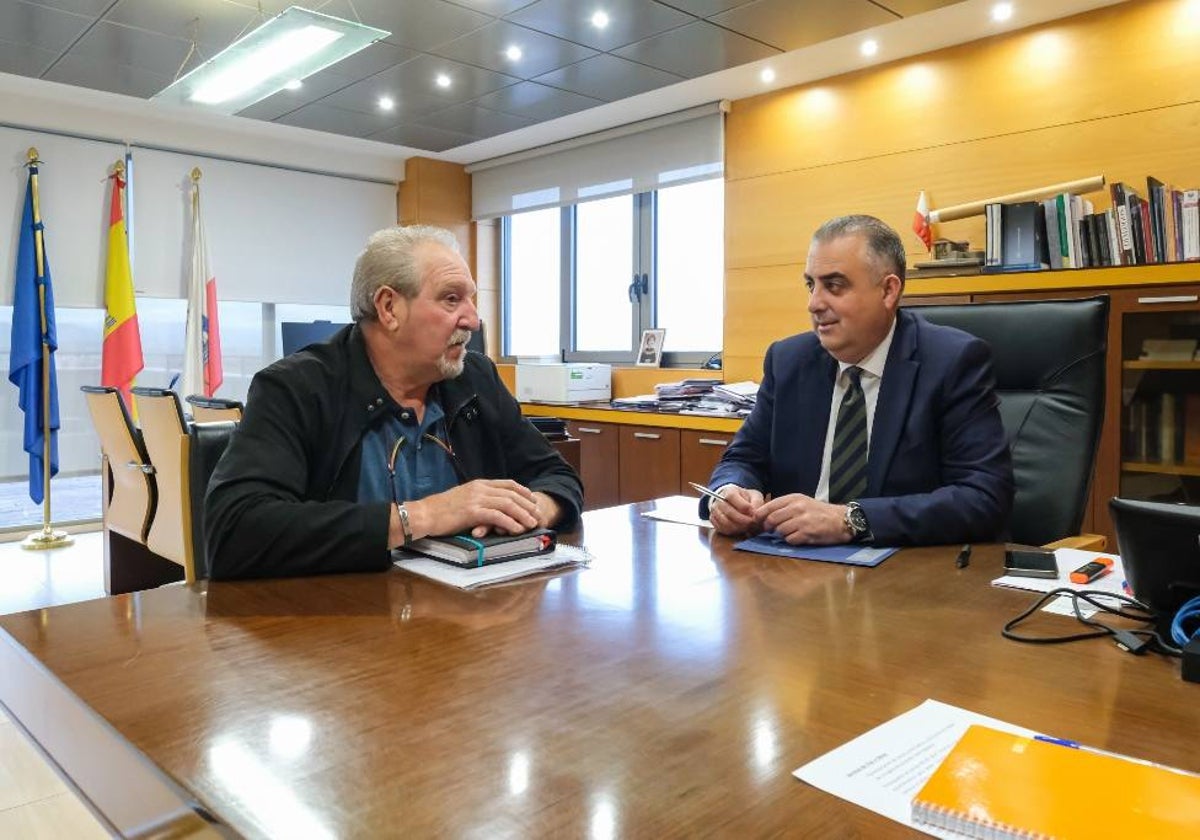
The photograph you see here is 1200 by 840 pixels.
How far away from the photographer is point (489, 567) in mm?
1343

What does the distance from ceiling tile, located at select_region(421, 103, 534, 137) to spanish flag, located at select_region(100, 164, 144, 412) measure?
6.30 ft

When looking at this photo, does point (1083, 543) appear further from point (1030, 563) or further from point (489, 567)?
point (489, 567)

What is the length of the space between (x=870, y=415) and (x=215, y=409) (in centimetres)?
262

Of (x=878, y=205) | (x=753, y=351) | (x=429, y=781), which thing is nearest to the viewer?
(x=429, y=781)

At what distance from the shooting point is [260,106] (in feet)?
16.7

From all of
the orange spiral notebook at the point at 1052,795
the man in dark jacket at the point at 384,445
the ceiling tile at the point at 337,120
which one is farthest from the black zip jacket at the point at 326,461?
the ceiling tile at the point at 337,120

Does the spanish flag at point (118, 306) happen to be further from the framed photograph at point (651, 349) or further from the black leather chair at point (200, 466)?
the black leather chair at point (200, 466)

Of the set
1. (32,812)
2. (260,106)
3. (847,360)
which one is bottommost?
(32,812)

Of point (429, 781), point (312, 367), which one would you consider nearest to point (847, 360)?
point (312, 367)

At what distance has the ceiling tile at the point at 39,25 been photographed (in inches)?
144

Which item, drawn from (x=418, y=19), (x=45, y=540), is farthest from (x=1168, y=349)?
(x=45, y=540)

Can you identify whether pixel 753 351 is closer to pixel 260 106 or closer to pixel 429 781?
pixel 260 106

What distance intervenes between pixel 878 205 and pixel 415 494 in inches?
134

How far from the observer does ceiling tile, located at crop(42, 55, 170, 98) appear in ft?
14.3
